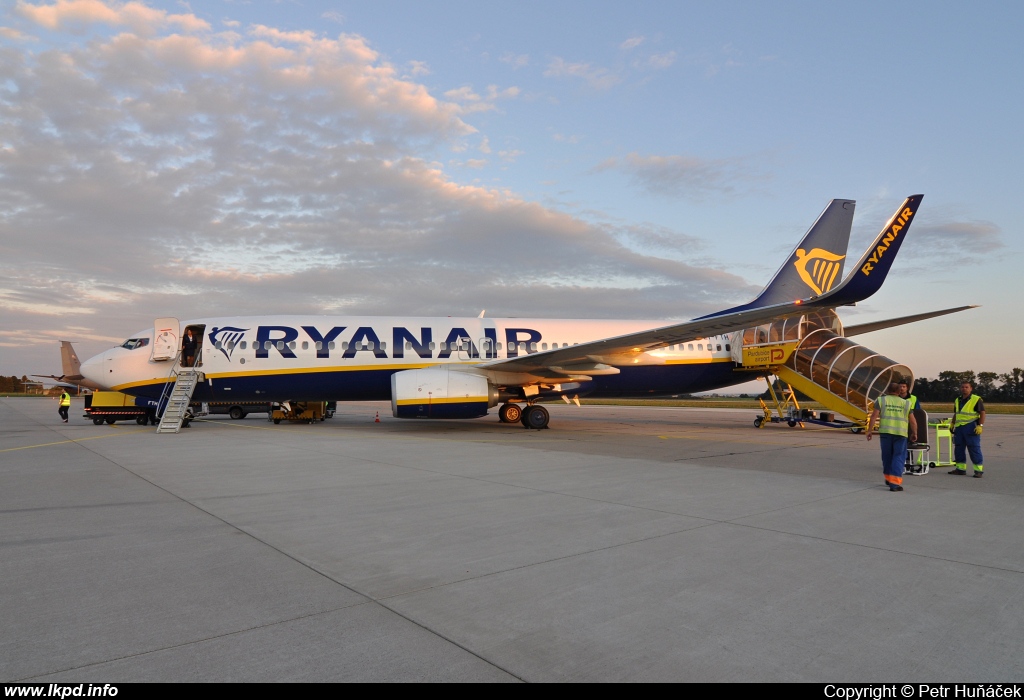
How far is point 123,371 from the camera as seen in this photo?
57.6ft

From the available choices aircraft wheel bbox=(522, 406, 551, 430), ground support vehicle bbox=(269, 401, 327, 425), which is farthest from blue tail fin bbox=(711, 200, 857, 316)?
ground support vehicle bbox=(269, 401, 327, 425)

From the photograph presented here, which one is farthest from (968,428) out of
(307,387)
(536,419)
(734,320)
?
(307,387)

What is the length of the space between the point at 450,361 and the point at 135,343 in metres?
9.63

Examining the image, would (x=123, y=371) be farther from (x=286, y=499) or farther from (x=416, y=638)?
(x=416, y=638)

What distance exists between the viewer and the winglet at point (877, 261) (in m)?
12.3

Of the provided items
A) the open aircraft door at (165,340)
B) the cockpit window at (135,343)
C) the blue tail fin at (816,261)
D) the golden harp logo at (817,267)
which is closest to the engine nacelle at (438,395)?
the open aircraft door at (165,340)

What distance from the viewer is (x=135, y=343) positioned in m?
17.9

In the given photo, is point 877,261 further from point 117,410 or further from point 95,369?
point 117,410

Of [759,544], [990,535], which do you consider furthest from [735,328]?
[759,544]

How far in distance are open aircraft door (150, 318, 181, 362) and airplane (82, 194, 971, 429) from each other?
0.10 ft

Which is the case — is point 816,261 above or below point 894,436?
above

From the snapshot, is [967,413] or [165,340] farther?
[165,340]
